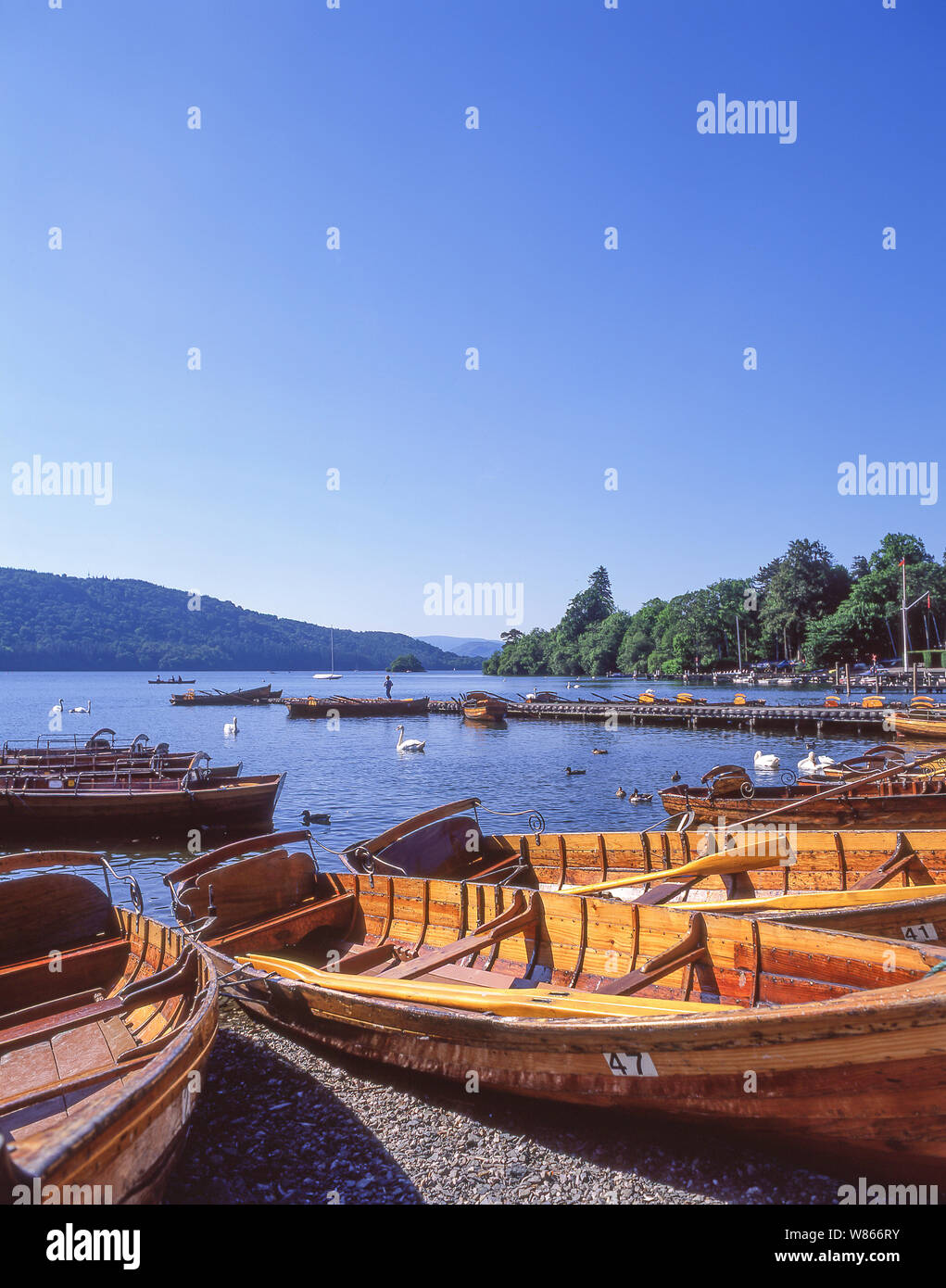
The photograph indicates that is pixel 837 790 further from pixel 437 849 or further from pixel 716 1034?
pixel 716 1034

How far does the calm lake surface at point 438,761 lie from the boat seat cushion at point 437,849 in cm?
639

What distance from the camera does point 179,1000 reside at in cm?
690

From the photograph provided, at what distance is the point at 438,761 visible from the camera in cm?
4262

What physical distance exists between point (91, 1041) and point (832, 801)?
540 inches


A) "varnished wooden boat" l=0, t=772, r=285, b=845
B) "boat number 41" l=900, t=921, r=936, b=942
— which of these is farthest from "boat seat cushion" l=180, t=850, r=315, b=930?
"varnished wooden boat" l=0, t=772, r=285, b=845

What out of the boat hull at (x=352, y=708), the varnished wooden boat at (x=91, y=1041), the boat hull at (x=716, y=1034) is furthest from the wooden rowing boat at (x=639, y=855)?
the boat hull at (x=352, y=708)

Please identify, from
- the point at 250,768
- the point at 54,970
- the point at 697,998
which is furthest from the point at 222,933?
the point at 250,768

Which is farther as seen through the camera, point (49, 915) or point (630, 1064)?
point (49, 915)

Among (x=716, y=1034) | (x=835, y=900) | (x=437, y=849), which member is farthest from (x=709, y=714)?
(x=716, y=1034)

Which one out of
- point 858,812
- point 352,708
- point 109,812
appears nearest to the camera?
point 858,812

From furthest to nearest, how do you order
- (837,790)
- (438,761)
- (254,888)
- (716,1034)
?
(438,761) < (837,790) < (254,888) < (716,1034)

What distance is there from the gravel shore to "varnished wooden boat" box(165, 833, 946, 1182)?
0.36 m

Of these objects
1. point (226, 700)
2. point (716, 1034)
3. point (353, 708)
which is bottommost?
point (226, 700)

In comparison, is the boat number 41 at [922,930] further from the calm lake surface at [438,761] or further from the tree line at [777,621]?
the tree line at [777,621]
